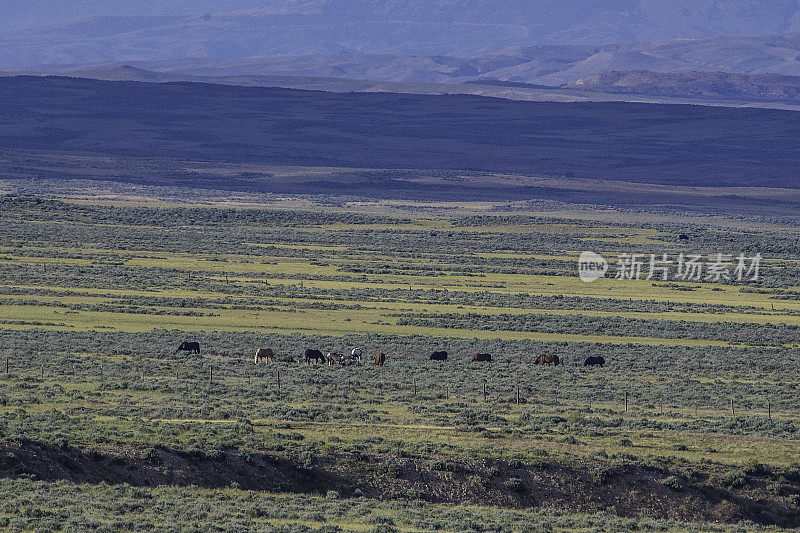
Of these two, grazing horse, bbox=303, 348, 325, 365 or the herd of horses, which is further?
grazing horse, bbox=303, 348, 325, 365

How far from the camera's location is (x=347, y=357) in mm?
37219

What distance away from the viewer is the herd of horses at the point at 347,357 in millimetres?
35500

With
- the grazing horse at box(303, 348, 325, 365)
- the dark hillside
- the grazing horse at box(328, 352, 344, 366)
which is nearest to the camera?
the grazing horse at box(328, 352, 344, 366)

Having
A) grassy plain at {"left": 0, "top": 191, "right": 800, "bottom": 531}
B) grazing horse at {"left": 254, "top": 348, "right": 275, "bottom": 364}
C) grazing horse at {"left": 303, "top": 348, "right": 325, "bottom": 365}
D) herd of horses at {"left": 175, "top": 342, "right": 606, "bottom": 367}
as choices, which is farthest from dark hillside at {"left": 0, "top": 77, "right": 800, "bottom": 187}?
grazing horse at {"left": 254, "top": 348, "right": 275, "bottom": 364}

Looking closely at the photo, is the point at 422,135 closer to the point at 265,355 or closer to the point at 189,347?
the point at 189,347

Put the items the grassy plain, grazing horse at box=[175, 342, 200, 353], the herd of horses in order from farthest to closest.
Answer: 1. grazing horse at box=[175, 342, 200, 353]
2. the herd of horses
3. the grassy plain

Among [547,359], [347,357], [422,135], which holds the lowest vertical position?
[347,357]

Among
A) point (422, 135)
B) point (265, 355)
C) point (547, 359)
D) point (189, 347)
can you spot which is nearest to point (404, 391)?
point (265, 355)

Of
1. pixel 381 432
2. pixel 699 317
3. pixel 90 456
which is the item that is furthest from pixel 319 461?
pixel 699 317

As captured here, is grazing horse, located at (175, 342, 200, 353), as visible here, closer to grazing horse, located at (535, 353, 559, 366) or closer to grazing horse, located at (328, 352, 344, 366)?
grazing horse, located at (328, 352, 344, 366)

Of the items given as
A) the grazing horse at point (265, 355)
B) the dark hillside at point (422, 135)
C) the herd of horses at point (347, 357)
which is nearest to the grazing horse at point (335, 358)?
the herd of horses at point (347, 357)

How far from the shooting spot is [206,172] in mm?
142125

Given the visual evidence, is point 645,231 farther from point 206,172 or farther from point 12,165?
point 12,165

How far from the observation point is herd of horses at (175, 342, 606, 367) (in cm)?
3550
